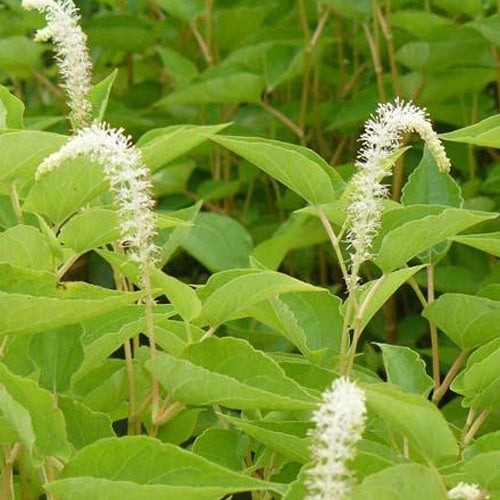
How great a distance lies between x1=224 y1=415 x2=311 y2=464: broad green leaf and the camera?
0.97 meters

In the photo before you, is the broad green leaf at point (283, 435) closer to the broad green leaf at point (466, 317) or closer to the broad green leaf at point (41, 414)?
the broad green leaf at point (41, 414)

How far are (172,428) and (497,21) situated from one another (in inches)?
44.2

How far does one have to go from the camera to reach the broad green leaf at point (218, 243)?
1.95 metres

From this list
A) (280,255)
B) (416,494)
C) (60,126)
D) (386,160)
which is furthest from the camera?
(60,126)

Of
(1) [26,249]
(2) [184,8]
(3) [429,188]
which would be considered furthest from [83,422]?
(2) [184,8]

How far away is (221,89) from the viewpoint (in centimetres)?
216

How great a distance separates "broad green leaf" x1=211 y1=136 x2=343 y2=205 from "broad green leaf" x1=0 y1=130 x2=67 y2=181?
15 cm

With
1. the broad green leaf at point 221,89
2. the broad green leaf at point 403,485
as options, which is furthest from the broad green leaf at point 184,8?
the broad green leaf at point 403,485

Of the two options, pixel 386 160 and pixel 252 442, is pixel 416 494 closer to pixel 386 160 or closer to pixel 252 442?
pixel 386 160

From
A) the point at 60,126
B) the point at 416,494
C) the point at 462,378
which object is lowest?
the point at 416,494

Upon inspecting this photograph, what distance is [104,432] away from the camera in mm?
1067

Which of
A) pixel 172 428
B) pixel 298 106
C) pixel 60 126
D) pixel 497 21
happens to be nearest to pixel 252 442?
pixel 172 428

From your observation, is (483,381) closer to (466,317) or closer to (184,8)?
(466,317)

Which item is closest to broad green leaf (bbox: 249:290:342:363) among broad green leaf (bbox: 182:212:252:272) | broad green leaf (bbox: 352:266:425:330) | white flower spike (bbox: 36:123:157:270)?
broad green leaf (bbox: 352:266:425:330)
